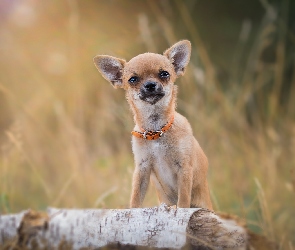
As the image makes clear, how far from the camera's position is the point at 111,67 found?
4.57 metres

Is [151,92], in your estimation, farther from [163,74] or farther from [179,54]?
[179,54]

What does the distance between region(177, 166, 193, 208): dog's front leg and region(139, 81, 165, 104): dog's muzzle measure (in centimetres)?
54

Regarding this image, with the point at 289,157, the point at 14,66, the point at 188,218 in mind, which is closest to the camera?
the point at 188,218

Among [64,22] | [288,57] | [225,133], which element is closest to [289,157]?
[225,133]

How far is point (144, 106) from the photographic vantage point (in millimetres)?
4285

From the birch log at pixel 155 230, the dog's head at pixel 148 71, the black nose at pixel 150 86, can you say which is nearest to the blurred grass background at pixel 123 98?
the dog's head at pixel 148 71

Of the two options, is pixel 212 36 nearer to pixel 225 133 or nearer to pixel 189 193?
pixel 225 133

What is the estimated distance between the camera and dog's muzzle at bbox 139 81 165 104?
4125mm

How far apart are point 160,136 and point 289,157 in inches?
169

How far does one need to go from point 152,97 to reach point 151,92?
0.04 metres

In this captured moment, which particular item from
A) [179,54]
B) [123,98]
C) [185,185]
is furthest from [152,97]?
[123,98]

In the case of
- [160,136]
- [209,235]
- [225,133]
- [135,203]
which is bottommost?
[209,235]

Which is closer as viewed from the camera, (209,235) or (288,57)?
(209,235)

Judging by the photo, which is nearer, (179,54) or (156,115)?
(156,115)
